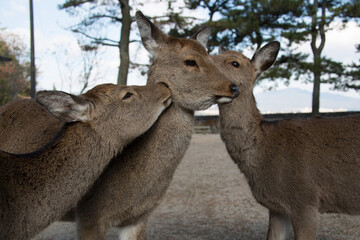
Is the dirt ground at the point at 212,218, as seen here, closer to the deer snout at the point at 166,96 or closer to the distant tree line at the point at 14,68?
the deer snout at the point at 166,96

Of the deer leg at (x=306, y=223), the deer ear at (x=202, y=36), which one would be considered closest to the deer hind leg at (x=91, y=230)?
the deer leg at (x=306, y=223)

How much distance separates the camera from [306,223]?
14.0 ft

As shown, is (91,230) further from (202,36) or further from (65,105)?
(202,36)

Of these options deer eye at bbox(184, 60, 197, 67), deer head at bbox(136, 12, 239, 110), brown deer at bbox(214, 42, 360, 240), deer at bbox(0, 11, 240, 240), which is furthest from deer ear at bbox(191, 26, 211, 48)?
deer eye at bbox(184, 60, 197, 67)

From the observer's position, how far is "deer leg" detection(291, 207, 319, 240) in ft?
13.9

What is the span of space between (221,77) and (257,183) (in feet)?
4.81

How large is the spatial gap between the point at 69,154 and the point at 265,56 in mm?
3043

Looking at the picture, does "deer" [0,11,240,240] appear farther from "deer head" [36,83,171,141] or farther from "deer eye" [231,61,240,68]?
"deer eye" [231,61,240,68]

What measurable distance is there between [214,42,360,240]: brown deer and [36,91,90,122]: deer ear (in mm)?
1931

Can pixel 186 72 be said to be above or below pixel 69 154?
above

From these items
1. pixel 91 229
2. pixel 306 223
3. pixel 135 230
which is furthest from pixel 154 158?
pixel 306 223

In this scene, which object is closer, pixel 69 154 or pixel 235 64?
pixel 69 154

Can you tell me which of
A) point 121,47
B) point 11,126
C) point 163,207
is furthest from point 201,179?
point 121,47

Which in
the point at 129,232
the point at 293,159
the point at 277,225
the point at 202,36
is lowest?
the point at 277,225
